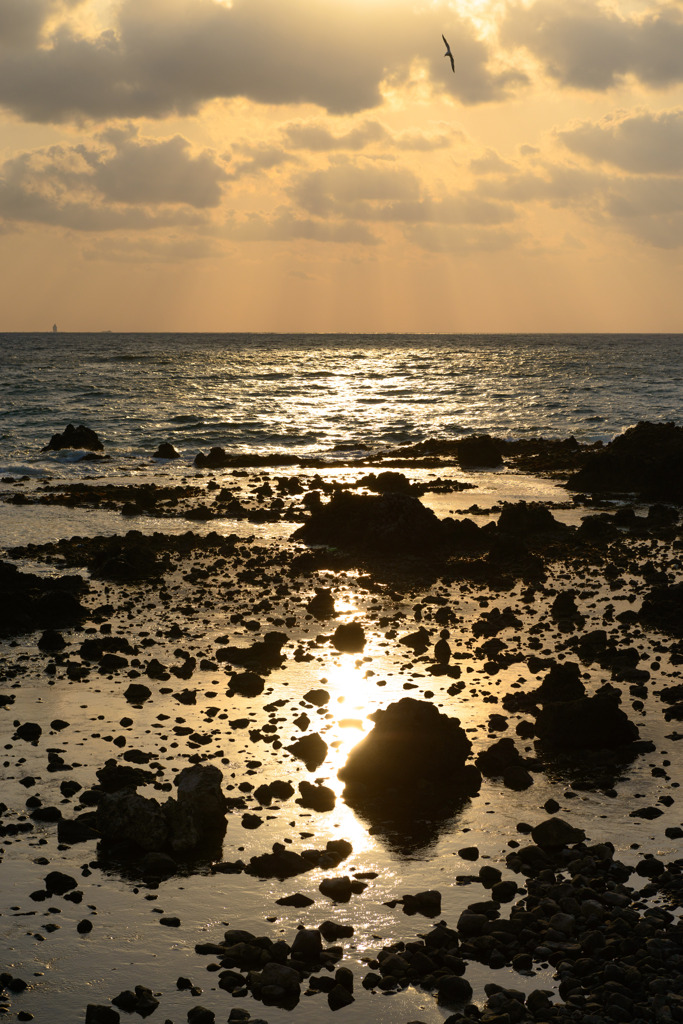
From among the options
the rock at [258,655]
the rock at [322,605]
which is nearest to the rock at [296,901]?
the rock at [258,655]

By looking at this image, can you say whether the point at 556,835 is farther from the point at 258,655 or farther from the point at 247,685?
the point at 258,655

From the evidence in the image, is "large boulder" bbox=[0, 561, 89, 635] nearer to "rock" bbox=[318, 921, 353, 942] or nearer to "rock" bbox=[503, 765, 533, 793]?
"rock" bbox=[503, 765, 533, 793]

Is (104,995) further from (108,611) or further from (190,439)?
(190,439)

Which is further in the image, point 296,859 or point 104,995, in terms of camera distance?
point 296,859

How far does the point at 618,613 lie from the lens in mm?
16281

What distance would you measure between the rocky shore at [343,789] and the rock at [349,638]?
0.14ft

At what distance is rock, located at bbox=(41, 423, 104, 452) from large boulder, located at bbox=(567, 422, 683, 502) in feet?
77.4

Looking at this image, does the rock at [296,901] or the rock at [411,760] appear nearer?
the rock at [296,901]

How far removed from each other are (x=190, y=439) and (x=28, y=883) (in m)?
44.7

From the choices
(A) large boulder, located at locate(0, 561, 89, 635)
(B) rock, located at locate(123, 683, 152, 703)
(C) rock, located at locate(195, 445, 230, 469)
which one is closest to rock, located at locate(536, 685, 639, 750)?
(B) rock, located at locate(123, 683, 152, 703)

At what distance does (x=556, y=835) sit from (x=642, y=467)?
81.6 ft

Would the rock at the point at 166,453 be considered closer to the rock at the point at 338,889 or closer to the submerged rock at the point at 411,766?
the submerged rock at the point at 411,766

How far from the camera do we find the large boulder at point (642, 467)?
1200 inches

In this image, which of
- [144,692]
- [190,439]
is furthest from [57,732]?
[190,439]
